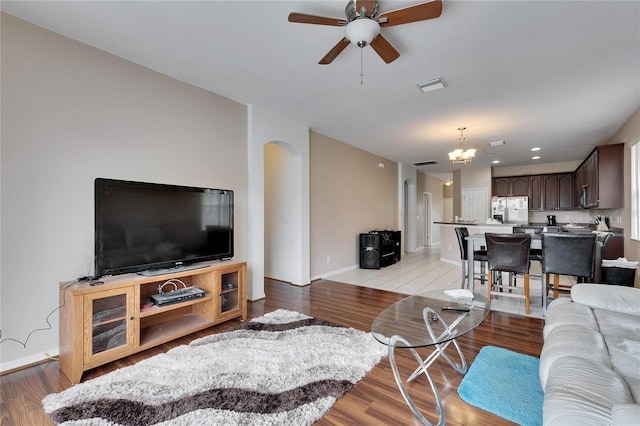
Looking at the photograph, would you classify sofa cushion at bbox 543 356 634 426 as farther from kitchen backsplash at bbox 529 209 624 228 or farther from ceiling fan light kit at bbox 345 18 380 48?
kitchen backsplash at bbox 529 209 624 228

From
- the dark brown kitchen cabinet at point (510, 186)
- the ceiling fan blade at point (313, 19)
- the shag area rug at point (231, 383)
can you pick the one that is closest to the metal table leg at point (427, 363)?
the shag area rug at point (231, 383)

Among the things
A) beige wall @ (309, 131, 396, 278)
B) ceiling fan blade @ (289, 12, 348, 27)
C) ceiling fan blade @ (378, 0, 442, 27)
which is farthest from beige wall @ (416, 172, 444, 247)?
ceiling fan blade @ (289, 12, 348, 27)

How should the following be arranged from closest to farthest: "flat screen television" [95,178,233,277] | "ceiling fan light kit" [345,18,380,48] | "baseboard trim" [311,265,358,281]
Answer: "ceiling fan light kit" [345,18,380,48]
"flat screen television" [95,178,233,277]
"baseboard trim" [311,265,358,281]

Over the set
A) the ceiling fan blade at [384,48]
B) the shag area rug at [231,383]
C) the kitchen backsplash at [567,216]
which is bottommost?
the shag area rug at [231,383]

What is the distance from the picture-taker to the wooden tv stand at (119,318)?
1.99m

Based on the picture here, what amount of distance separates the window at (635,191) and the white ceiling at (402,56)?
23.3 inches

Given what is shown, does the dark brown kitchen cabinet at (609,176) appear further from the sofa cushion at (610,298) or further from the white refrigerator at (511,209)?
the white refrigerator at (511,209)

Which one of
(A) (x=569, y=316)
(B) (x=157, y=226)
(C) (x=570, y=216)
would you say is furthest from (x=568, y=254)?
(C) (x=570, y=216)

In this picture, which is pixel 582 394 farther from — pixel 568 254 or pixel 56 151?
pixel 56 151

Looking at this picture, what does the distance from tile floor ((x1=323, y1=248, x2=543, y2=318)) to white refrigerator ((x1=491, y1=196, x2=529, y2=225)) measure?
7.75 feet

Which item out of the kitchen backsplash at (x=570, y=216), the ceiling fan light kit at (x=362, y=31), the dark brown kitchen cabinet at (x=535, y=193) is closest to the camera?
the ceiling fan light kit at (x=362, y=31)

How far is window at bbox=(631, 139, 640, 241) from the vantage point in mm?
3836

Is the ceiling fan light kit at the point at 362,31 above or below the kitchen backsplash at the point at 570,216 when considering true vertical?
above

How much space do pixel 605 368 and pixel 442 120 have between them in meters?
3.82
